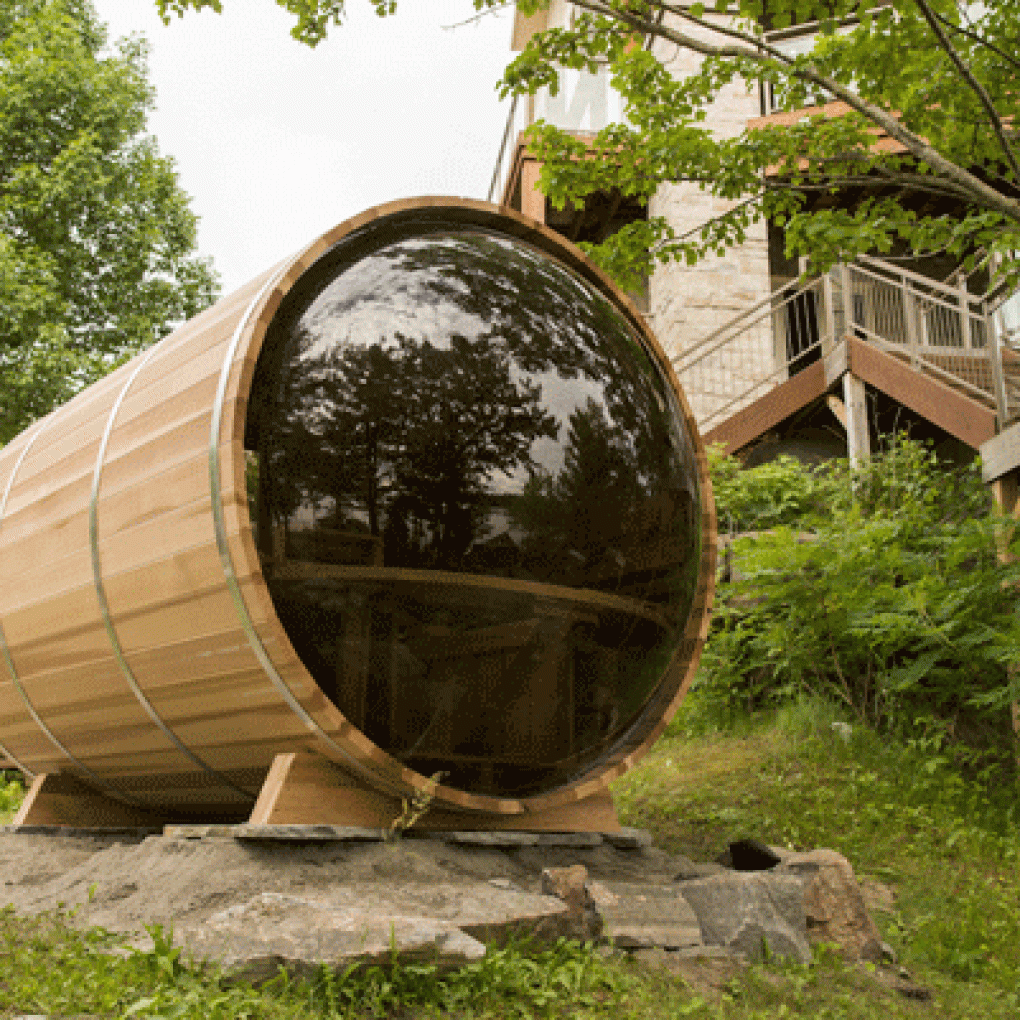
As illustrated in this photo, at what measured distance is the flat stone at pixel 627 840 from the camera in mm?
3514

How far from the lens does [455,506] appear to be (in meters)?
2.92

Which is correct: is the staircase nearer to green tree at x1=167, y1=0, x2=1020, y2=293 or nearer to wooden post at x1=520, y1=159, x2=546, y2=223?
wooden post at x1=520, y1=159, x2=546, y2=223

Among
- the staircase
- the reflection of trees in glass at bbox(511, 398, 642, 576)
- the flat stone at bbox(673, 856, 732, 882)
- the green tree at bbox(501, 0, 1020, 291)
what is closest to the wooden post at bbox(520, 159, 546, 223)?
the staircase

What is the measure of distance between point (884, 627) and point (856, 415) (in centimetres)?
503

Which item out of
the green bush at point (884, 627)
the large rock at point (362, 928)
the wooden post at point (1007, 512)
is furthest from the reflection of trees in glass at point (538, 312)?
the wooden post at point (1007, 512)

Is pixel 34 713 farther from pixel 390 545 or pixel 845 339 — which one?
pixel 845 339

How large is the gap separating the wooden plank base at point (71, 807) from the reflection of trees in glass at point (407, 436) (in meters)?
2.20

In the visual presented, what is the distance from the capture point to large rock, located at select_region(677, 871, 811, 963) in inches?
114

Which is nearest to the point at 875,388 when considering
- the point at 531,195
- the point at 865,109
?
the point at 531,195

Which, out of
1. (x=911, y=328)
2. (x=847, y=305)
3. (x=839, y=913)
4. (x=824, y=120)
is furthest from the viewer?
(x=847, y=305)

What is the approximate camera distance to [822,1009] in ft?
8.66

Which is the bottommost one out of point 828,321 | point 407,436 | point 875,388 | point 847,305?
point 875,388

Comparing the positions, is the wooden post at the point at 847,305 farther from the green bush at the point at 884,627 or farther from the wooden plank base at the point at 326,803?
the wooden plank base at the point at 326,803

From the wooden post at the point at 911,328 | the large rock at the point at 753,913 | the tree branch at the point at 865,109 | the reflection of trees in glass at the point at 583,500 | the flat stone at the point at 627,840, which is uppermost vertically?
the tree branch at the point at 865,109
